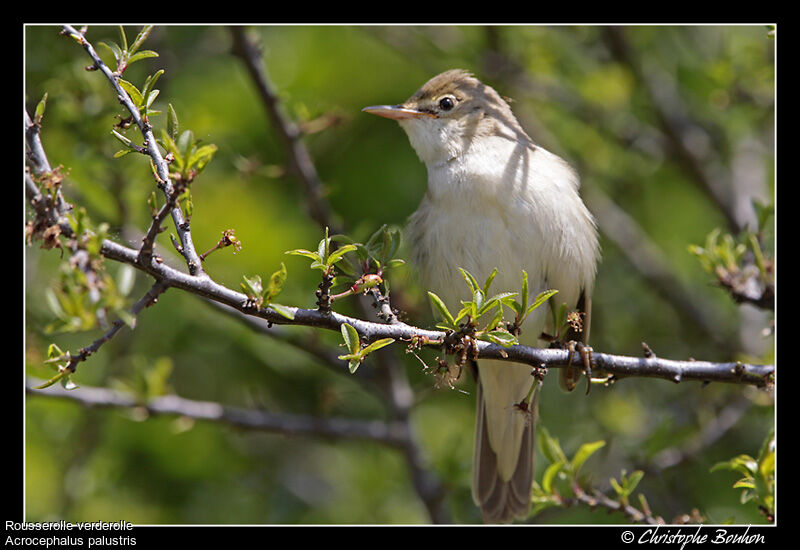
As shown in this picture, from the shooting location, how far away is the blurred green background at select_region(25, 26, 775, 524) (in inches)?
179

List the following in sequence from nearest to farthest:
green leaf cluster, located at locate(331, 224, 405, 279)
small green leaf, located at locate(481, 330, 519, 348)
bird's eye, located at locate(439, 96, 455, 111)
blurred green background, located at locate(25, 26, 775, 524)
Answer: small green leaf, located at locate(481, 330, 519, 348), green leaf cluster, located at locate(331, 224, 405, 279), bird's eye, located at locate(439, 96, 455, 111), blurred green background, located at locate(25, 26, 775, 524)

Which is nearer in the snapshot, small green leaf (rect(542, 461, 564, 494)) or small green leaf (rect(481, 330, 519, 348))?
small green leaf (rect(481, 330, 519, 348))

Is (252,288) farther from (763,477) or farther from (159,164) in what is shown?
(763,477)

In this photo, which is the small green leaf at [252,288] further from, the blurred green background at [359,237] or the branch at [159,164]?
the blurred green background at [359,237]

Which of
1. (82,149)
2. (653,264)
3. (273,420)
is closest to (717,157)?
(653,264)

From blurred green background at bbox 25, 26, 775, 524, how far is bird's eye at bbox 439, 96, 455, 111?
0.53 metres

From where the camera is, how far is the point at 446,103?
4.42 m

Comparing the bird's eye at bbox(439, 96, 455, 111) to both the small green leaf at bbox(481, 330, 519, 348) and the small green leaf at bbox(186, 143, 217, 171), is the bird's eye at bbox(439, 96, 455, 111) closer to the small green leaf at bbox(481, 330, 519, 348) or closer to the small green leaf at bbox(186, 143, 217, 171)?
the small green leaf at bbox(481, 330, 519, 348)

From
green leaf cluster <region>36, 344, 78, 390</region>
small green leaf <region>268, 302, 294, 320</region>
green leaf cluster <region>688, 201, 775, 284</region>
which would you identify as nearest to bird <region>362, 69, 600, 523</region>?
green leaf cluster <region>688, 201, 775, 284</region>

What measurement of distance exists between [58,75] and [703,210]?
15.2ft

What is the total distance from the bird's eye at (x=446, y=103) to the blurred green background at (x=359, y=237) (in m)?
0.53

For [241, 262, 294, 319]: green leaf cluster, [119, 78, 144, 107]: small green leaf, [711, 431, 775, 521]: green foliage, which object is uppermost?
[119, 78, 144, 107]: small green leaf

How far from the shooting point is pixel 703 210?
6117mm

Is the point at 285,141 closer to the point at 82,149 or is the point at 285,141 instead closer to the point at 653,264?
the point at 82,149
